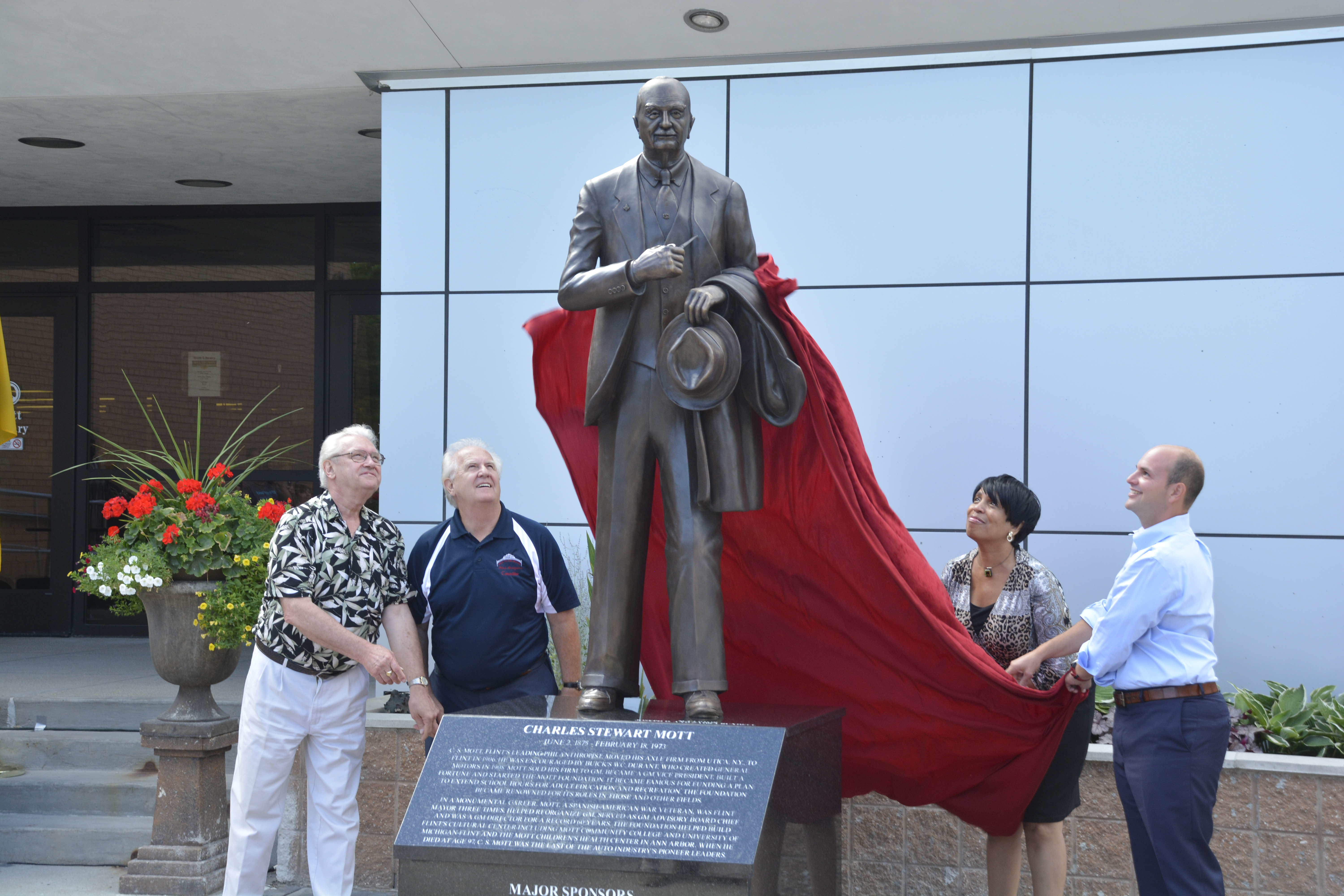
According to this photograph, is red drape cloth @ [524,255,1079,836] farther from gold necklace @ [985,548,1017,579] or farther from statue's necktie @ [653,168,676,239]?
gold necklace @ [985,548,1017,579]

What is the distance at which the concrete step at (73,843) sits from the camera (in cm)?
523

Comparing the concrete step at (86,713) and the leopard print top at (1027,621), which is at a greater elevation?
the leopard print top at (1027,621)

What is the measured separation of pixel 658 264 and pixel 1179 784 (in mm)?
2120

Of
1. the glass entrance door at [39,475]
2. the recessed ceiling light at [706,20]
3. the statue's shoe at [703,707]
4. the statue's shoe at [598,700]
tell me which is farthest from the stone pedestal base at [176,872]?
the glass entrance door at [39,475]

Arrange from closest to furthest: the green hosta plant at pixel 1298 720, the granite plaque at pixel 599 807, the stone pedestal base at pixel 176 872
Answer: the granite plaque at pixel 599 807
the green hosta plant at pixel 1298 720
the stone pedestal base at pixel 176 872

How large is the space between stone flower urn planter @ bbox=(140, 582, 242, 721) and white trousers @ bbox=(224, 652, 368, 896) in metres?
1.06

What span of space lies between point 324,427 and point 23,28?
11.4 ft

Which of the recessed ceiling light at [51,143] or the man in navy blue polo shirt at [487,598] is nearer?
the man in navy blue polo shirt at [487,598]

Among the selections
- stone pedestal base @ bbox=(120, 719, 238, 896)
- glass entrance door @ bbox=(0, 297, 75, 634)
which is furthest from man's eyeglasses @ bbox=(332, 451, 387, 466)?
glass entrance door @ bbox=(0, 297, 75, 634)

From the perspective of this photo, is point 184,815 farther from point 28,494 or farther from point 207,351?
point 28,494

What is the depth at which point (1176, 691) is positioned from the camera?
3.37 m

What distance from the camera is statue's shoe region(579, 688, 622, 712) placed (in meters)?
3.15

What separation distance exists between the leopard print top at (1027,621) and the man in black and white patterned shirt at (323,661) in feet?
6.27

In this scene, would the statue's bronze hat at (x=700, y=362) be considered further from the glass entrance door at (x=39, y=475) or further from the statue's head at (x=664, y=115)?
the glass entrance door at (x=39, y=475)
